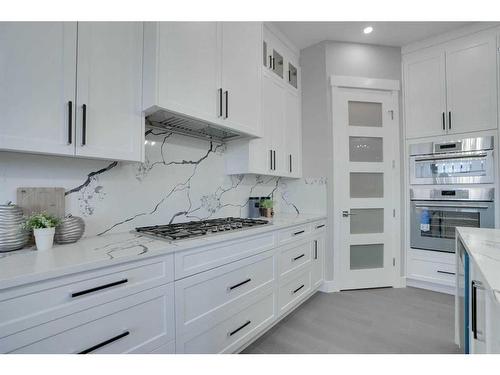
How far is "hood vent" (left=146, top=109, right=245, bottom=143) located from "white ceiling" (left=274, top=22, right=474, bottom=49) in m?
1.40

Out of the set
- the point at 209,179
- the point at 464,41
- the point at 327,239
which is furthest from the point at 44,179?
the point at 464,41

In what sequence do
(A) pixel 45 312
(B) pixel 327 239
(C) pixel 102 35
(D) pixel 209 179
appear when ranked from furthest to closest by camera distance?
(B) pixel 327 239, (D) pixel 209 179, (C) pixel 102 35, (A) pixel 45 312

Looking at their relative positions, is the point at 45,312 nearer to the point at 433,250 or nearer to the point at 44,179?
the point at 44,179

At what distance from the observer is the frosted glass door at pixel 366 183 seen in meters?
2.81

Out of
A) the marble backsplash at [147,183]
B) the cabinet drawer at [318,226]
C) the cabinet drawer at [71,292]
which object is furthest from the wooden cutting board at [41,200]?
the cabinet drawer at [318,226]

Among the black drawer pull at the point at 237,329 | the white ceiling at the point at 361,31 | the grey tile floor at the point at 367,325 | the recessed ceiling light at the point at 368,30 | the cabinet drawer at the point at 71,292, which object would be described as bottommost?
the grey tile floor at the point at 367,325

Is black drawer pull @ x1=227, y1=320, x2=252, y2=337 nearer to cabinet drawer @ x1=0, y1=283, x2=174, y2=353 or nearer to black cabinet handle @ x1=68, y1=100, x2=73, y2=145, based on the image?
cabinet drawer @ x1=0, y1=283, x2=174, y2=353

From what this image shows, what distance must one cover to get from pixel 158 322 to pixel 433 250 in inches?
118

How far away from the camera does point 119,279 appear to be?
3.34ft

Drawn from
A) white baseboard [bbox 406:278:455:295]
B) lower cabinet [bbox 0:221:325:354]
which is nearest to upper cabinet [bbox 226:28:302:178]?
lower cabinet [bbox 0:221:325:354]

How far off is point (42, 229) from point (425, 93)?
3685mm

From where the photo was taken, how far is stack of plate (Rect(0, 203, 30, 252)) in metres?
1.06

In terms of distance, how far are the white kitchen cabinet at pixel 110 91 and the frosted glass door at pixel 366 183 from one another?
216 centimetres

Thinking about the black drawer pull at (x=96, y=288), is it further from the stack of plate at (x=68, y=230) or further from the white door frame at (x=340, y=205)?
the white door frame at (x=340, y=205)
